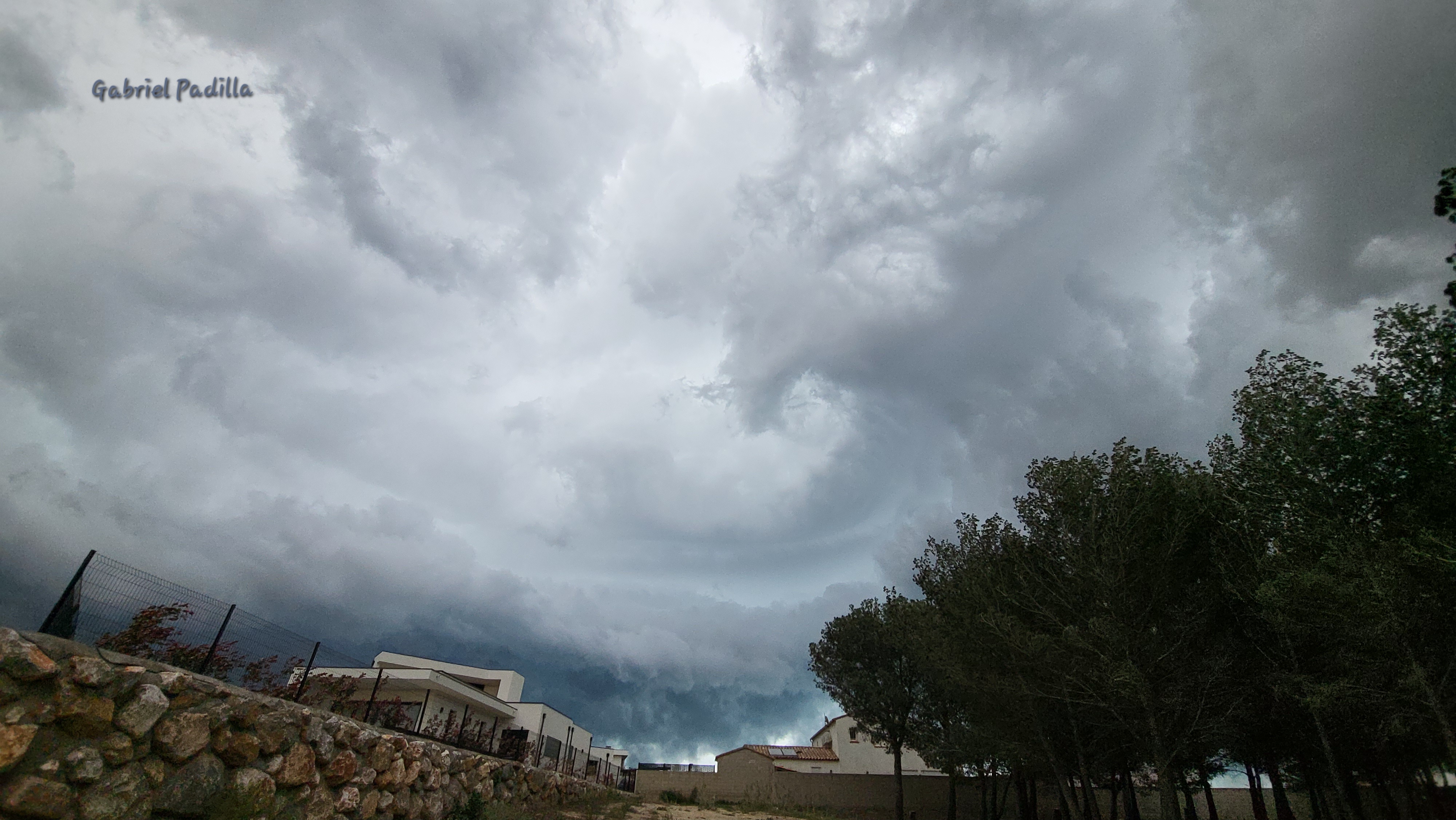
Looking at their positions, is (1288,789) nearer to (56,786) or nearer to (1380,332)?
(1380,332)

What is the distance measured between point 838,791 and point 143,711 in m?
41.7

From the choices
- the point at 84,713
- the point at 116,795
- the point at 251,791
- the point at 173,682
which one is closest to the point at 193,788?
the point at 251,791

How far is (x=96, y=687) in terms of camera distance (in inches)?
251

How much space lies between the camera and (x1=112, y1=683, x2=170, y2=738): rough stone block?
21.6 ft

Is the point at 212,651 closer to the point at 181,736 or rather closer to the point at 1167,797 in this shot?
the point at 181,736

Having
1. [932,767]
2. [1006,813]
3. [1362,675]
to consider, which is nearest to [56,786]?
[1362,675]

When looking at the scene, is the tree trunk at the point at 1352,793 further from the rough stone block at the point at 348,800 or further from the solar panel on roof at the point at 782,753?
the solar panel on roof at the point at 782,753

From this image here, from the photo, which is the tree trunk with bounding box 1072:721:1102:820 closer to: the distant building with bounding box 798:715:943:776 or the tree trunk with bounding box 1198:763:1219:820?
the tree trunk with bounding box 1198:763:1219:820

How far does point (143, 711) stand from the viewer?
6.78m

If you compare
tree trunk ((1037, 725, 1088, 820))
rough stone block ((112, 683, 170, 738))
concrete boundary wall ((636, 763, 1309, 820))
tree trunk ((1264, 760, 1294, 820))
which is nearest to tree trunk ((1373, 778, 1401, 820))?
tree trunk ((1264, 760, 1294, 820))

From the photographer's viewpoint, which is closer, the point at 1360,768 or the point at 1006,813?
the point at 1360,768

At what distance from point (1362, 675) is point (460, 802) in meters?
22.2

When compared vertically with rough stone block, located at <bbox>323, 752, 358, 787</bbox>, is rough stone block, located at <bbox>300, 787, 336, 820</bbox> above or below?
below

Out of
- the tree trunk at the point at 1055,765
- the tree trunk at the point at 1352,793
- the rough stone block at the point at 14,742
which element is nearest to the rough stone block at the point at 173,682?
the rough stone block at the point at 14,742
